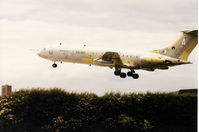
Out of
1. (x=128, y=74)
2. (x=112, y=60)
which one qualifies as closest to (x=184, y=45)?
(x=128, y=74)

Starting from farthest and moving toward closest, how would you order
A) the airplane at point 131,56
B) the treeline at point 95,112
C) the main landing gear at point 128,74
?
1. the main landing gear at point 128,74
2. the airplane at point 131,56
3. the treeline at point 95,112

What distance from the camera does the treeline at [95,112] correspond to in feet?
101

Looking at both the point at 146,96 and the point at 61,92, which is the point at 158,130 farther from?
the point at 61,92

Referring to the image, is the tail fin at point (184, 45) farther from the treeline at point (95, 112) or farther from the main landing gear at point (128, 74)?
the treeline at point (95, 112)

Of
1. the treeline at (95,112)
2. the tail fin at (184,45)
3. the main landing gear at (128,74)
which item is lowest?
the treeline at (95,112)

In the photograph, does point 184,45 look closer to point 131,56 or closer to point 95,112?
point 131,56

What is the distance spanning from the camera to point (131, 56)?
53.5 metres

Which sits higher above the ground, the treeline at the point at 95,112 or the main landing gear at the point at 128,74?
the main landing gear at the point at 128,74

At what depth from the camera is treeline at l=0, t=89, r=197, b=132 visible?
1209 inches

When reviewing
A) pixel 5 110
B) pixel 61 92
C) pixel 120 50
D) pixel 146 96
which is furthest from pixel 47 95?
pixel 120 50

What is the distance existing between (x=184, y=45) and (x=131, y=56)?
24.0 ft

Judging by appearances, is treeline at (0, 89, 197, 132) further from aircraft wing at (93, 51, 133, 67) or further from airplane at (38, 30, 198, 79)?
aircraft wing at (93, 51, 133, 67)

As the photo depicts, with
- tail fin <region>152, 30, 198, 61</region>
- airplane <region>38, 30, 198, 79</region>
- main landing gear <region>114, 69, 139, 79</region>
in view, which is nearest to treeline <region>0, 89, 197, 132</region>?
airplane <region>38, 30, 198, 79</region>

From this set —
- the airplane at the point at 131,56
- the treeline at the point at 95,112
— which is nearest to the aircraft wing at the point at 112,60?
the airplane at the point at 131,56
